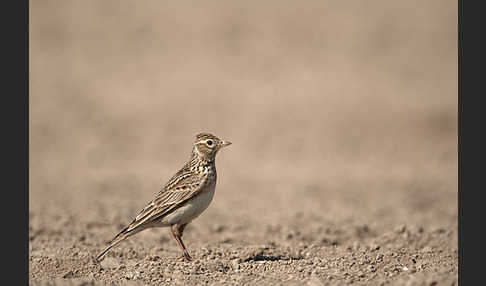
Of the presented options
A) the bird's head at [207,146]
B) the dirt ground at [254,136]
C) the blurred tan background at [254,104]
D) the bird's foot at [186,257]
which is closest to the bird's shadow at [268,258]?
the dirt ground at [254,136]

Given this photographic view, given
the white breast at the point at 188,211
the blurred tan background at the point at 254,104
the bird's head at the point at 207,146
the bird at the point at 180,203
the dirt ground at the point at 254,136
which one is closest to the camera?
the bird at the point at 180,203

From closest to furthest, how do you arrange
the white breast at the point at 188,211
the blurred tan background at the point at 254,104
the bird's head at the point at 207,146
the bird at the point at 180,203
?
the bird at the point at 180,203 → the white breast at the point at 188,211 → the bird's head at the point at 207,146 → the blurred tan background at the point at 254,104

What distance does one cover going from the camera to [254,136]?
23.9m

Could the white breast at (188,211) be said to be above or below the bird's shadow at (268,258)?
above

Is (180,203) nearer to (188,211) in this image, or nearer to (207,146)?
(188,211)

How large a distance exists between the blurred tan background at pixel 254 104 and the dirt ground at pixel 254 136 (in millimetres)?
73

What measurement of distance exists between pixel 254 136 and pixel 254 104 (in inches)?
83.4

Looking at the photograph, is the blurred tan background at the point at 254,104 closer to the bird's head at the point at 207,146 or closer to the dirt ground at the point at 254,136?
the dirt ground at the point at 254,136

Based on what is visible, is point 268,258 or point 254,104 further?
point 254,104

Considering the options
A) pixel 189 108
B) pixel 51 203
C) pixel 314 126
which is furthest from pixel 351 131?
pixel 51 203

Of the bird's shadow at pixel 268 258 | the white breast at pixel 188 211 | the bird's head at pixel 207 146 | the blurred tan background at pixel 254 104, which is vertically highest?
the blurred tan background at pixel 254 104

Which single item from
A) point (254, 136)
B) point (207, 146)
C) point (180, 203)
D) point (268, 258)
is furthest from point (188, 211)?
point (254, 136)

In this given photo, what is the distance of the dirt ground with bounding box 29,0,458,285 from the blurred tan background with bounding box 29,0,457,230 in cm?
7

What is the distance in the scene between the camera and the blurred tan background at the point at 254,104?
57.3 feet
